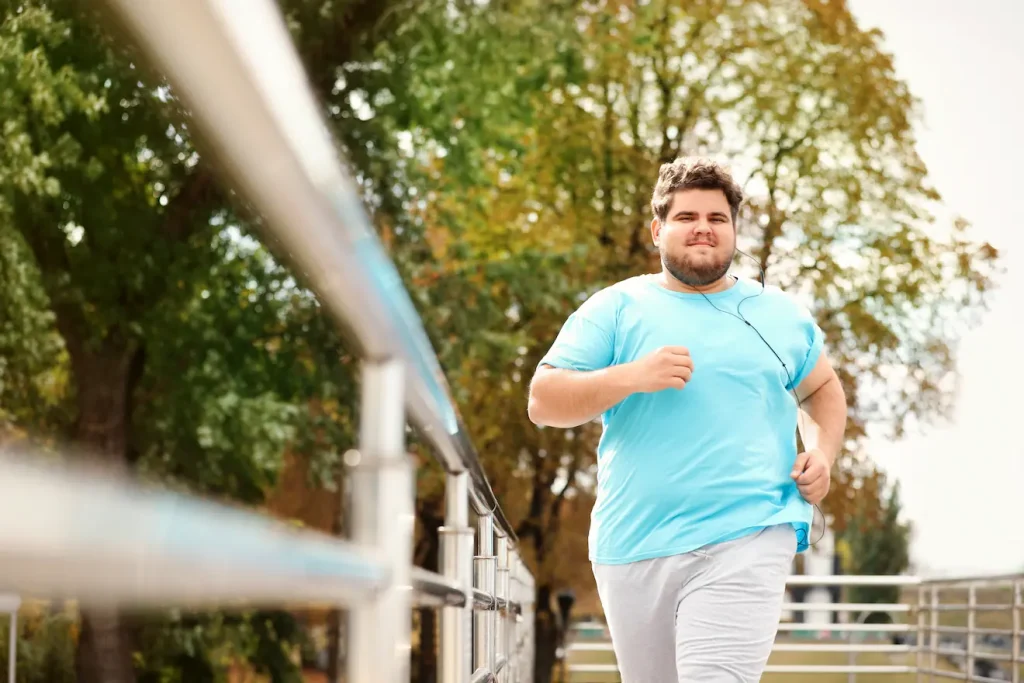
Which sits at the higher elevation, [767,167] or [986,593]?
[767,167]

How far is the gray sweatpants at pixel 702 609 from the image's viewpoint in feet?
10.5

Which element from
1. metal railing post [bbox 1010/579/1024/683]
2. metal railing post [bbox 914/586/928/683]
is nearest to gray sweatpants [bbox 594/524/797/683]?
metal railing post [bbox 1010/579/1024/683]

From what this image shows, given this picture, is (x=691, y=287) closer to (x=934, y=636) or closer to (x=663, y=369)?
(x=663, y=369)

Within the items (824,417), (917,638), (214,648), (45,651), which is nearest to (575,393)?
(824,417)

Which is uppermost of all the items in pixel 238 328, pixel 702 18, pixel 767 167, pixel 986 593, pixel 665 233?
pixel 702 18

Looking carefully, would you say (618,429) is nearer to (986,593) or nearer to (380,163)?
(986,593)

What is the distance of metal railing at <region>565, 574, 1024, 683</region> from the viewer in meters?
10.0

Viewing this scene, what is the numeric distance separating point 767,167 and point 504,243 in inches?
159

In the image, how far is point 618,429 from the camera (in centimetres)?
342

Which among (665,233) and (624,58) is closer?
(665,233)

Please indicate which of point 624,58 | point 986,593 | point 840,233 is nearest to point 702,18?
point 624,58

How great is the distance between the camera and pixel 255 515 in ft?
2.56

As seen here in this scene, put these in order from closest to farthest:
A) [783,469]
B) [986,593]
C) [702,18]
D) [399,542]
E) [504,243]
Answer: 1. [399,542]
2. [783,469]
3. [986,593]
4. [504,243]
5. [702,18]

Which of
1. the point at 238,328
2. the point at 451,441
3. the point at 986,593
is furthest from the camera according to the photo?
the point at 238,328
